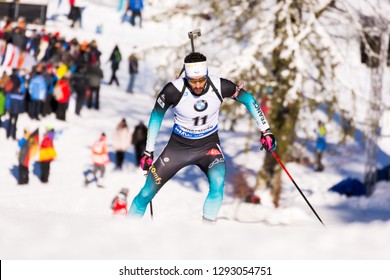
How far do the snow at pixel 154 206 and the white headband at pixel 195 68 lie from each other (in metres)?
1.14

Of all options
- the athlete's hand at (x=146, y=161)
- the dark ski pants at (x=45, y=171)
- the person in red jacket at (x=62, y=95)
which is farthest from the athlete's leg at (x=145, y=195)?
the person in red jacket at (x=62, y=95)

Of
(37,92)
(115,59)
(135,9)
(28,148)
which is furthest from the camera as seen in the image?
(135,9)

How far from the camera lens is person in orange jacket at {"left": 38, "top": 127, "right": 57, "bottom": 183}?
1591 centimetres

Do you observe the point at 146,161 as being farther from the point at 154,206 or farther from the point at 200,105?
the point at 154,206

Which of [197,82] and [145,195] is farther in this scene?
[145,195]

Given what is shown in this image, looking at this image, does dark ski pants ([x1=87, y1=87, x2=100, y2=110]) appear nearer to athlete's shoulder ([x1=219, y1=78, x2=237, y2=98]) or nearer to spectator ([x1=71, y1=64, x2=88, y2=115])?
spectator ([x1=71, y1=64, x2=88, y2=115])

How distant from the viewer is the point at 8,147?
19266mm

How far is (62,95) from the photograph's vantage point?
21.0 meters

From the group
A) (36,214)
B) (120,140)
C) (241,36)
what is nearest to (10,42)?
(120,140)

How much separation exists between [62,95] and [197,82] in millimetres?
14937

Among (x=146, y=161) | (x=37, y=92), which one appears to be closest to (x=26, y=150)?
(x=37, y=92)

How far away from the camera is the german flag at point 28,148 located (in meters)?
15.6

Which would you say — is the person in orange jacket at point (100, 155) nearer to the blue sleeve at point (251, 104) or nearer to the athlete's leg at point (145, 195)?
the athlete's leg at point (145, 195)

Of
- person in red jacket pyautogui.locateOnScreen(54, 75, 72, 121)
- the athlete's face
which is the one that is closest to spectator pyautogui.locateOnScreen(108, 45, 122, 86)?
person in red jacket pyautogui.locateOnScreen(54, 75, 72, 121)
